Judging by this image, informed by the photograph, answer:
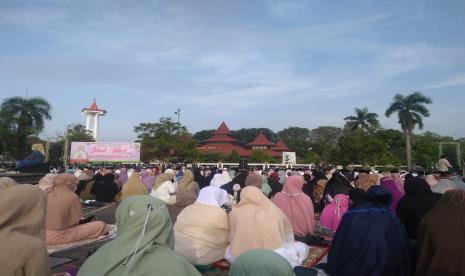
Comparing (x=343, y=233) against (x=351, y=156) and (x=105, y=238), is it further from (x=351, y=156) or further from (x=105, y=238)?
(x=351, y=156)

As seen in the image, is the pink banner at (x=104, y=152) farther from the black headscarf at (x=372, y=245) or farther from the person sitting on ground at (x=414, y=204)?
the black headscarf at (x=372, y=245)

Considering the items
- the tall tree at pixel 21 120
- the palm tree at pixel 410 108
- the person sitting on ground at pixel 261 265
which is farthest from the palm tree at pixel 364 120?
the person sitting on ground at pixel 261 265

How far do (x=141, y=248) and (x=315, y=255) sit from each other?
370 centimetres

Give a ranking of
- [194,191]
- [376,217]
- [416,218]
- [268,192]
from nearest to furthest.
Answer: [376,217]
[416,218]
[268,192]
[194,191]

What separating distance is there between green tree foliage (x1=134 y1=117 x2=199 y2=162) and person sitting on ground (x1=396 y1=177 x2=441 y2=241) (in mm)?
29468

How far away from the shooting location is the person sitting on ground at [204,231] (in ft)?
15.2

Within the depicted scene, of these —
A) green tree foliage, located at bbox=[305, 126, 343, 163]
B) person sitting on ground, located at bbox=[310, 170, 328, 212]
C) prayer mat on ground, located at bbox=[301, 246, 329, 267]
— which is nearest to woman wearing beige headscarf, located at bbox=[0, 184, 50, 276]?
prayer mat on ground, located at bbox=[301, 246, 329, 267]

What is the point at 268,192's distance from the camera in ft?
33.1

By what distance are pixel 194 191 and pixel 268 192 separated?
2.09 metres

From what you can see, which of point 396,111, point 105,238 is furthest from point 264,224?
point 396,111

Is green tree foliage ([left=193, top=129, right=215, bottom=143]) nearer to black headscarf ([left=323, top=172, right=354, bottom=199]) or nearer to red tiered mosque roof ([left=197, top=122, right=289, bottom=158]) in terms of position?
red tiered mosque roof ([left=197, top=122, right=289, bottom=158])

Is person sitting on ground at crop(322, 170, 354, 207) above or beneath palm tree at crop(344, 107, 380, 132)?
beneath

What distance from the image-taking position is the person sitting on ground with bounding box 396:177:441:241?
5.27 metres

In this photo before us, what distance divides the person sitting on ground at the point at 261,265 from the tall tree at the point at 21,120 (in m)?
27.9
